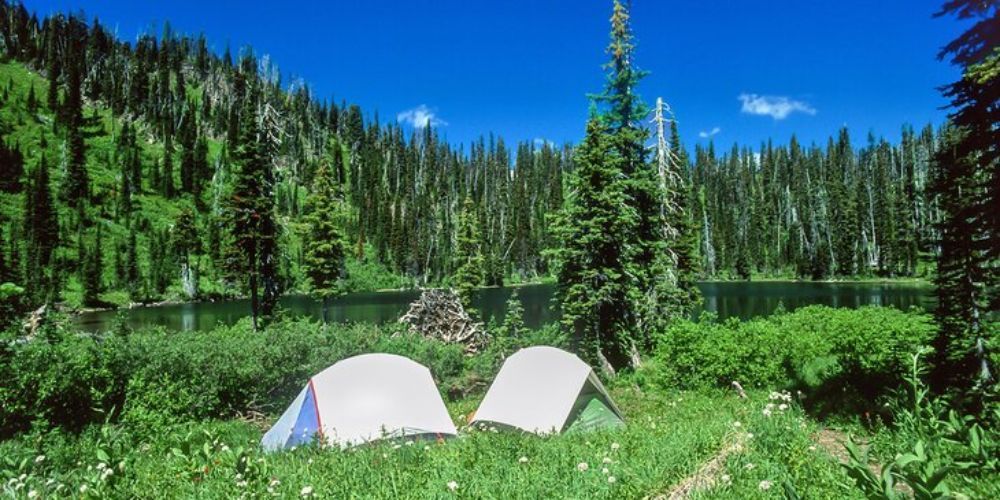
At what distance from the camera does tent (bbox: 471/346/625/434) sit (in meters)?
12.1

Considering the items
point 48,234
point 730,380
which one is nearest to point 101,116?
point 48,234

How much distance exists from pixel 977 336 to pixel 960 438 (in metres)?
12.5

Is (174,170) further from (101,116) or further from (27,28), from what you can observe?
(27,28)

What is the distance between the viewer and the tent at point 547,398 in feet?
39.6

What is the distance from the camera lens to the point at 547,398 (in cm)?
1234

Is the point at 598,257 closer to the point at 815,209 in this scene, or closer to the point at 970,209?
the point at 970,209

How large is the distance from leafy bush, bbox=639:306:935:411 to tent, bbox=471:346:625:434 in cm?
427

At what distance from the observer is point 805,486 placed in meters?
4.55

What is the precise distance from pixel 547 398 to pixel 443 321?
13.2 meters

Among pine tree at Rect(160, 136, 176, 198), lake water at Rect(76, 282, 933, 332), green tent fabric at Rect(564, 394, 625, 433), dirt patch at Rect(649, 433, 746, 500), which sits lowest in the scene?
lake water at Rect(76, 282, 933, 332)

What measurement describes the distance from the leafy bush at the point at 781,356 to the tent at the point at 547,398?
14.0 ft

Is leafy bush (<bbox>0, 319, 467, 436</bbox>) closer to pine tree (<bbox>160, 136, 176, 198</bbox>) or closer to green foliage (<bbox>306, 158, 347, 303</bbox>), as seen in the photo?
green foliage (<bbox>306, 158, 347, 303</bbox>)

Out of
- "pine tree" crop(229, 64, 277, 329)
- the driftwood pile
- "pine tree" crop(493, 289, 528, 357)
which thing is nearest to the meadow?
"pine tree" crop(493, 289, 528, 357)

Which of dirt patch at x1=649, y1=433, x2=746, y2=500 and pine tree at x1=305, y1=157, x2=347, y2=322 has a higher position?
pine tree at x1=305, y1=157, x2=347, y2=322
